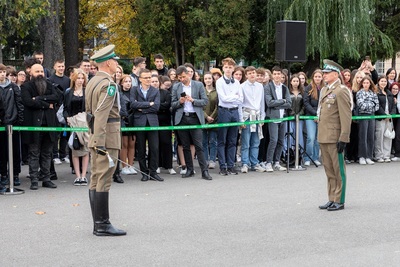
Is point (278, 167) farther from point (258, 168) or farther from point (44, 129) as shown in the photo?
point (44, 129)

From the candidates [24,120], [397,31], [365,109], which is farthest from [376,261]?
[397,31]

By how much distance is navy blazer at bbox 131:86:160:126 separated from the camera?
13047 mm

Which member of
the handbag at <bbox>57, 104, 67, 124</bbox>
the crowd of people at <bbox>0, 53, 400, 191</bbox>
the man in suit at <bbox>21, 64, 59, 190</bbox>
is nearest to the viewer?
the man in suit at <bbox>21, 64, 59, 190</bbox>

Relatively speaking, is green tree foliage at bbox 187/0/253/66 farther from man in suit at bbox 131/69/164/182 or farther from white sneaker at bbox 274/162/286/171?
man in suit at bbox 131/69/164/182

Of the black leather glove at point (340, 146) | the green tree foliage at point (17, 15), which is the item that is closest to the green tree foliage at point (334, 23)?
the green tree foliage at point (17, 15)

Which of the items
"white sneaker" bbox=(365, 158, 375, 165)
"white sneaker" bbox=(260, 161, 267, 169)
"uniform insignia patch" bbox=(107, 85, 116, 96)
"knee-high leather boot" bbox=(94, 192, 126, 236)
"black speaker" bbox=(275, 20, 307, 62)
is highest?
"black speaker" bbox=(275, 20, 307, 62)

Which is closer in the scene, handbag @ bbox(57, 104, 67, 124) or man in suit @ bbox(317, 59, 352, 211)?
man in suit @ bbox(317, 59, 352, 211)

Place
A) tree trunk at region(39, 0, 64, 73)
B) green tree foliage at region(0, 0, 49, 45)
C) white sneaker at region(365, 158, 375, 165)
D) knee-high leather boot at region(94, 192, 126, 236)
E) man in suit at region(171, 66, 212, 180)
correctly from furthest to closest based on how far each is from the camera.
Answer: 1. tree trunk at region(39, 0, 64, 73)
2. green tree foliage at region(0, 0, 49, 45)
3. white sneaker at region(365, 158, 375, 165)
4. man in suit at region(171, 66, 212, 180)
5. knee-high leather boot at region(94, 192, 126, 236)

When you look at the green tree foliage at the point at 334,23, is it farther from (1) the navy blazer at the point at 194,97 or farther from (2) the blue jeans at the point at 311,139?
(1) the navy blazer at the point at 194,97

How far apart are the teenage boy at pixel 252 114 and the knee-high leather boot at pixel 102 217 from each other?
5786 millimetres

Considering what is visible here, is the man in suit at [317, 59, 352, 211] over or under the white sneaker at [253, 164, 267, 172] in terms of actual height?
over

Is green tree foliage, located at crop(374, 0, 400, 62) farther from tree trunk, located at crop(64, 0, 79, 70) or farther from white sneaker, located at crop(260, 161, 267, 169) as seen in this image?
white sneaker, located at crop(260, 161, 267, 169)

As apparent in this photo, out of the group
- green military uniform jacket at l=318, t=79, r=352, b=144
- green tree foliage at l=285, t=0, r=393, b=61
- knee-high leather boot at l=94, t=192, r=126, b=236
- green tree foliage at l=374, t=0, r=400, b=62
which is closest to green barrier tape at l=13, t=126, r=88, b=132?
knee-high leather boot at l=94, t=192, r=126, b=236

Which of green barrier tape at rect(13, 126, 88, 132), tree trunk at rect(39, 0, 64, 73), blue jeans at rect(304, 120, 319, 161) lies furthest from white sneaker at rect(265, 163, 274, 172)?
tree trunk at rect(39, 0, 64, 73)
